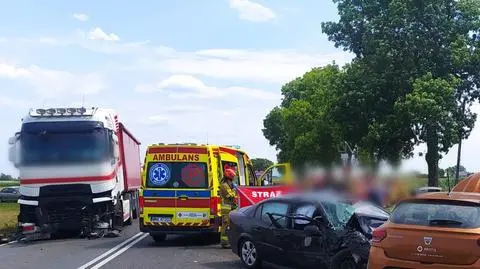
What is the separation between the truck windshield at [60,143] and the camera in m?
17.6

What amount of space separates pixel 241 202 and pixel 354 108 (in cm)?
2063

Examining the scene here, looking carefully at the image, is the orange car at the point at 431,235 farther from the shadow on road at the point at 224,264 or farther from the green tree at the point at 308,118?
the green tree at the point at 308,118

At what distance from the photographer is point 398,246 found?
8.02 m

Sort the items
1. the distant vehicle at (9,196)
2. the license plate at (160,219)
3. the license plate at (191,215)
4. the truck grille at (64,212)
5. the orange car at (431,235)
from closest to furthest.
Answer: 1. the orange car at (431,235)
2. the license plate at (191,215)
3. the license plate at (160,219)
4. the truck grille at (64,212)
5. the distant vehicle at (9,196)

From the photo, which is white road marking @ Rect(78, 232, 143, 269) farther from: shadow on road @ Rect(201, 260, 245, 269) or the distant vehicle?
the distant vehicle

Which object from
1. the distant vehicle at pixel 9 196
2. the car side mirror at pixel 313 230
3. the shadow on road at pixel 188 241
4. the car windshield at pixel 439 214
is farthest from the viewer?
the distant vehicle at pixel 9 196

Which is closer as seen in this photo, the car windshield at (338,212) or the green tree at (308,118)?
the car windshield at (338,212)

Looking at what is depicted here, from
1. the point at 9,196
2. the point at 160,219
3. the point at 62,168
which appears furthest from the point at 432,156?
the point at 9,196

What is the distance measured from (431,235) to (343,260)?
7.24 ft

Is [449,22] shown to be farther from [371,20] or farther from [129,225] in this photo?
[129,225]

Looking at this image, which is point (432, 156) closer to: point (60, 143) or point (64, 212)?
point (64, 212)

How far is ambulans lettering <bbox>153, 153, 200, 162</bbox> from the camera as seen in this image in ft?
53.7

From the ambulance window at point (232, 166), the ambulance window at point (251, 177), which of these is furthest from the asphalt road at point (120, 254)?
the ambulance window at point (251, 177)

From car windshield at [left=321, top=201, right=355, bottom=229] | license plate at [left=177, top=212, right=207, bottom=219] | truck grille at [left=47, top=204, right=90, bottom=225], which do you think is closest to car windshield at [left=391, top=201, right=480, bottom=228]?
car windshield at [left=321, top=201, right=355, bottom=229]
